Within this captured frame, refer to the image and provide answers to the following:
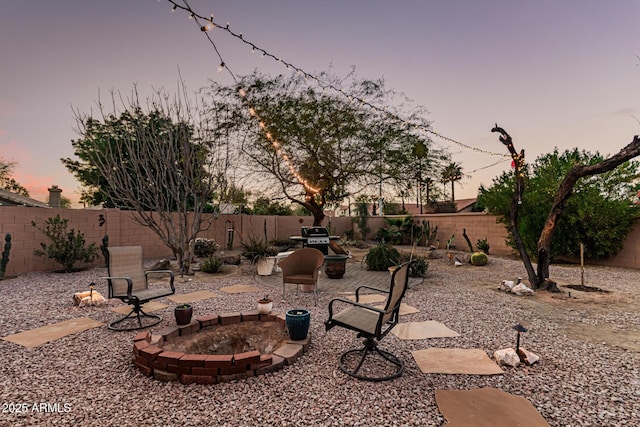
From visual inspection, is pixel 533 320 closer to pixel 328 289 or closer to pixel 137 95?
pixel 328 289

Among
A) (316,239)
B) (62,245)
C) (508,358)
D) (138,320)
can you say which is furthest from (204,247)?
(508,358)

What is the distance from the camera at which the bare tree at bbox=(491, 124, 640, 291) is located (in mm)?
4828

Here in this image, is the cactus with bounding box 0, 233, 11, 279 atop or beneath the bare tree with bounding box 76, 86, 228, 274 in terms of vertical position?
beneath

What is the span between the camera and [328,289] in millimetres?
5512

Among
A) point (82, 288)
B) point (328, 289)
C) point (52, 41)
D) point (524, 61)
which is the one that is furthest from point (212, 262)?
point (524, 61)

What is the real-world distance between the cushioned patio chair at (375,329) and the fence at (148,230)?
6.00 m

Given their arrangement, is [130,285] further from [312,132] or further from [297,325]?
[312,132]

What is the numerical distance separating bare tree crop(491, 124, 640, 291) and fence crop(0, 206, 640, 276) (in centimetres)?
452

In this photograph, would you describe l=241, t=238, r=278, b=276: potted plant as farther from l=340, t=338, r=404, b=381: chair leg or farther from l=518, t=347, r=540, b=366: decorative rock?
l=518, t=347, r=540, b=366: decorative rock

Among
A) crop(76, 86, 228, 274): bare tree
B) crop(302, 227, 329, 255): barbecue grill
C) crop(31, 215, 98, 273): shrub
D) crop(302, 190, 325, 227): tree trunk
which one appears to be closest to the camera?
crop(76, 86, 228, 274): bare tree

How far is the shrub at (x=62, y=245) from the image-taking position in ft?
23.2

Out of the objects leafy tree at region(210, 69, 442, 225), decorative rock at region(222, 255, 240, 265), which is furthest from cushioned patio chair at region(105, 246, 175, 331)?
leafy tree at region(210, 69, 442, 225)

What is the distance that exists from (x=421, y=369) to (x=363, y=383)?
0.55 m

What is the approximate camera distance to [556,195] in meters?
5.62
